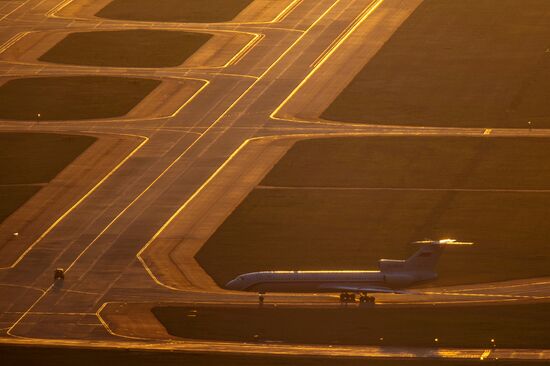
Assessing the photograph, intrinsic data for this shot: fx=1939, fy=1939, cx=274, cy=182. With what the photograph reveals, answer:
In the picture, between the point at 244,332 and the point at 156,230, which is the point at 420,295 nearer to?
the point at 244,332

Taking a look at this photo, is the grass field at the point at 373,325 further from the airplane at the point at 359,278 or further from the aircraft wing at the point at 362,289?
the airplane at the point at 359,278

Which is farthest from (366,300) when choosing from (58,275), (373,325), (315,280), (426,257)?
(58,275)

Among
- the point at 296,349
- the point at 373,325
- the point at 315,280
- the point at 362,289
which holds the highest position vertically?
the point at 296,349

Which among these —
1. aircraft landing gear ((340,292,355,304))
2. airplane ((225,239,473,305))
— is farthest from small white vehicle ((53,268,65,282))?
aircraft landing gear ((340,292,355,304))

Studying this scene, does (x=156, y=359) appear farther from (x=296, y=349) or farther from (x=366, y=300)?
(x=366, y=300)

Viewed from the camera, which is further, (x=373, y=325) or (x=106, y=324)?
(x=106, y=324)

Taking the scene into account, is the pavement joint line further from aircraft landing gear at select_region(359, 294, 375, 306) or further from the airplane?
the airplane

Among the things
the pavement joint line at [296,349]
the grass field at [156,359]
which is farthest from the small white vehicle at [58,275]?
the grass field at [156,359]
